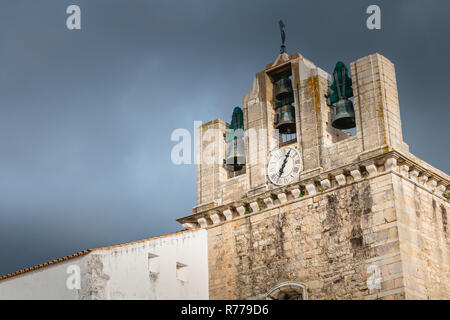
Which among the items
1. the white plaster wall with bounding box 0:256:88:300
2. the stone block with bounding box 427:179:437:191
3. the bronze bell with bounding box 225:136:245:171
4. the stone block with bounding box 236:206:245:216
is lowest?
the white plaster wall with bounding box 0:256:88:300

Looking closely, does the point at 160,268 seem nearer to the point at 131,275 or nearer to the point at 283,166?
the point at 131,275

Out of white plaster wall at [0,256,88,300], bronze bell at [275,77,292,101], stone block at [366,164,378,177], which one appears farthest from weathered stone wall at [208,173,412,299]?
white plaster wall at [0,256,88,300]

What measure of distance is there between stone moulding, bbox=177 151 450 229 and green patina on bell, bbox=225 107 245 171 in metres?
1.62

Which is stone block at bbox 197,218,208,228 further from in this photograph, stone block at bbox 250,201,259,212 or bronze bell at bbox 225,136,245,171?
bronze bell at bbox 225,136,245,171

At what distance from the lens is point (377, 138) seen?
22.7 metres

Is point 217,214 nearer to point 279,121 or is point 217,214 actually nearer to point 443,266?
point 279,121

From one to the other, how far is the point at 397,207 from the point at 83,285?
24.9 feet

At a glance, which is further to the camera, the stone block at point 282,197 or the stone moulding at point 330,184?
the stone block at point 282,197

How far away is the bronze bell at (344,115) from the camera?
24083 millimetres

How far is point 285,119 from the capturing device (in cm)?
2528

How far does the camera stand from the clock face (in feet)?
79.4

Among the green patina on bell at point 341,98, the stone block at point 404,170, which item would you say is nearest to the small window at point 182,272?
the green patina on bell at point 341,98

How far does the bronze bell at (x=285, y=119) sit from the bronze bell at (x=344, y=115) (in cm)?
134

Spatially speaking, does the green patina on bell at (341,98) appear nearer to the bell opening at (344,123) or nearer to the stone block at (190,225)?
the bell opening at (344,123)
